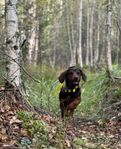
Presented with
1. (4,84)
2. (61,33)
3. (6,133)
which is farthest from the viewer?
(61,33)

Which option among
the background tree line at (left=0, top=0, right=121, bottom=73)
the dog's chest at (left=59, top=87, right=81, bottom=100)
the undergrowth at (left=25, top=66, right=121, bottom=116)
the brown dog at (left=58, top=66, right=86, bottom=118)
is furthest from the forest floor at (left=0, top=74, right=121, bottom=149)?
the undergrowth at (left=25, top=66, right=121, bottom=116)

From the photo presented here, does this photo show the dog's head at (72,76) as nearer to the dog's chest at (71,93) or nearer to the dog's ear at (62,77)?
the dog's ear at (62,77)

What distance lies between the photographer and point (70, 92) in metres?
7.42

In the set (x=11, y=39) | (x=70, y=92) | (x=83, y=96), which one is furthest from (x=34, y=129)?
(x=83, y=96)

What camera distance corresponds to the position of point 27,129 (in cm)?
505

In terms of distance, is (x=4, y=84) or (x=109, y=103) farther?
(x=109, y=103)

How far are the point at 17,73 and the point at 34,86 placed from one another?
13.9 ft

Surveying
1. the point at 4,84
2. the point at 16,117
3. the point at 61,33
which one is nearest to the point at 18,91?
the point at 4,84

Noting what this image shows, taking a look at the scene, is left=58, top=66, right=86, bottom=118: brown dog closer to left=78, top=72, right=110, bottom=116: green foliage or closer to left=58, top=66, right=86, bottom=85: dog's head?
left=58, top=66, right=86, bottom=85: dog's head

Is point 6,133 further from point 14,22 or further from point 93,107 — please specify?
point 93,107

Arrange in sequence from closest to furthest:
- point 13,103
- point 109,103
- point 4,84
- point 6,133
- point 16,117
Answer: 1. point 6,133
2. point 16,117
3. point 13,103
4. point 4,84
5. point 109,103

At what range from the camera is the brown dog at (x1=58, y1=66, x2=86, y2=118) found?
732 cm

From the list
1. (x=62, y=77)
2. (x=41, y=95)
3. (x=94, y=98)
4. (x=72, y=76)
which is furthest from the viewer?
(x=94, y=98)

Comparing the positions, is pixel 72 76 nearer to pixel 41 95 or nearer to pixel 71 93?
pixel 71 93
